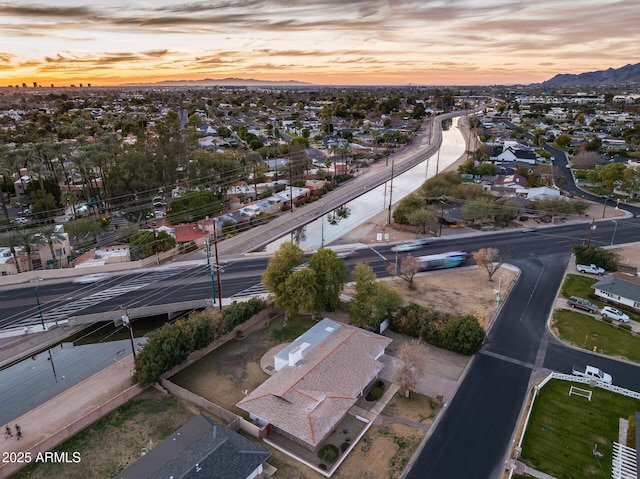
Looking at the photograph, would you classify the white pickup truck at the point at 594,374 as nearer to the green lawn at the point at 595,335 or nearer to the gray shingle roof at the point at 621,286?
the green lawn at the point at 595,335

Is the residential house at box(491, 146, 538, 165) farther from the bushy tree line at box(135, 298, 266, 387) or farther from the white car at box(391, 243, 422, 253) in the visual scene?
the bushy tree line at box(135, 298, 266, 387)

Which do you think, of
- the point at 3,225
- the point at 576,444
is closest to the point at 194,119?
the point at 3,225

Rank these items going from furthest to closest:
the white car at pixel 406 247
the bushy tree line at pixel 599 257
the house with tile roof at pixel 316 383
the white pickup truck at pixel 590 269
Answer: the white car at pixel 406 247 → the bushy tree line at pixel 599 257 → the white pickup truck at pixel 590 269 → the house with tile roof at pixel 316 383

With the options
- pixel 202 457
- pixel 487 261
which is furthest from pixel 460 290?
pixel 202 457

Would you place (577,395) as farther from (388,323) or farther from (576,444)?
(388,323)

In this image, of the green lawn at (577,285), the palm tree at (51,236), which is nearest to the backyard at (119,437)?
the palm tree at (51,236)

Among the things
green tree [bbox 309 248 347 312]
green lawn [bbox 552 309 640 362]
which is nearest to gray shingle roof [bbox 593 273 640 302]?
green lawn [bbox 552 309 640 362]
